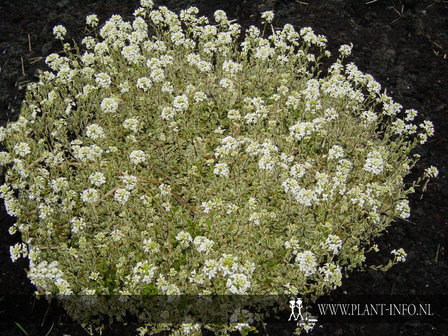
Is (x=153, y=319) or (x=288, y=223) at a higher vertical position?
(x=288, y=223)

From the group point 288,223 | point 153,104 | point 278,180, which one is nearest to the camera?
point 288,223

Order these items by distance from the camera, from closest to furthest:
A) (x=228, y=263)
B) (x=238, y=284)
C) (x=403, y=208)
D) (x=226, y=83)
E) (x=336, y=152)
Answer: (x=238, y=284), (x=228, y=263), (x=403, y=208), (x=336, y=152), (x=226, y=83)

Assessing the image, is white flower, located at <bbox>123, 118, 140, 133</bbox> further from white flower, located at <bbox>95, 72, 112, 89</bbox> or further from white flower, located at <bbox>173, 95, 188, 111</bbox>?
white flower, located at <bbox>95, 72, 112, 89</bbox>

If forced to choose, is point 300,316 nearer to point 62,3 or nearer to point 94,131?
point 94,131

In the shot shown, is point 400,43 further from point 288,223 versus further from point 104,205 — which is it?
point 104,205

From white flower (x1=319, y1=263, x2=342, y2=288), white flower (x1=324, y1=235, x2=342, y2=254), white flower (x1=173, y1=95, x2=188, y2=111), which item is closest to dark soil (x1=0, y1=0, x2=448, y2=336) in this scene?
white flower (x1=319, y1=263, x2=342, y2=288)

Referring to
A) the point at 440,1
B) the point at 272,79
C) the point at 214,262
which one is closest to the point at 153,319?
the point at 214,262

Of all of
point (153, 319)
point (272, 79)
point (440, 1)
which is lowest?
point (153, 319)

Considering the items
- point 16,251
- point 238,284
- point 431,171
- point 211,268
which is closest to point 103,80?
point 16,251
